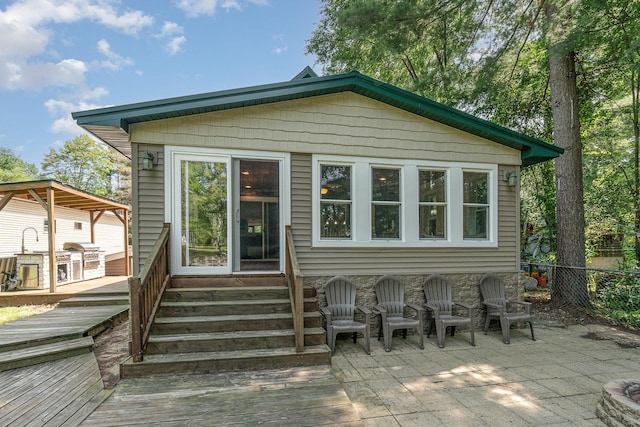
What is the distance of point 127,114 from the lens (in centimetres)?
404

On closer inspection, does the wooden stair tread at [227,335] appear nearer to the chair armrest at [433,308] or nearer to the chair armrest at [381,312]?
the chair armrest at [381,312]

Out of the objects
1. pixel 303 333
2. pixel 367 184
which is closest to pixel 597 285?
pixel 367 184

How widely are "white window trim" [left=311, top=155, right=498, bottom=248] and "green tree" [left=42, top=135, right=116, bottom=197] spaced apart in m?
30.1

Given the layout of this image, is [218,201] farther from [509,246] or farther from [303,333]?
[509,246]

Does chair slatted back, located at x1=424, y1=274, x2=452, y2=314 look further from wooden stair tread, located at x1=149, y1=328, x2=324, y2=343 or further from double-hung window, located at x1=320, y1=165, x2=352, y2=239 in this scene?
wooden stair tread, located at x1=149, y1=328, x2=324, y2=343

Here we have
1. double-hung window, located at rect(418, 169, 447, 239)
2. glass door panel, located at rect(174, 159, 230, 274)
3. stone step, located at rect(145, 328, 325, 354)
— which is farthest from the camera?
double-hung window, located at rect(418, 169, 447, 239)

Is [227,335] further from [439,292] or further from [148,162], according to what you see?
[439,292]

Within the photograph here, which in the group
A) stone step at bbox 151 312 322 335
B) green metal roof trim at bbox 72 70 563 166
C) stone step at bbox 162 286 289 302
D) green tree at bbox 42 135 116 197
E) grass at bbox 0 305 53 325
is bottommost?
grass at bbox 0 305 53 325

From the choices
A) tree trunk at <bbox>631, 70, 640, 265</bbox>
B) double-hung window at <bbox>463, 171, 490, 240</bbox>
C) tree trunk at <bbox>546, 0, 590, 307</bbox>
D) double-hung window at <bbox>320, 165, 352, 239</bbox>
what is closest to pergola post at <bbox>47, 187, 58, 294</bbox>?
double-hung window at <bbox>320, 165, 352, 239</bbox>

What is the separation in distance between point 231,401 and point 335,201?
3.11 metres

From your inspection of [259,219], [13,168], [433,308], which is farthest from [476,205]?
[13,168]

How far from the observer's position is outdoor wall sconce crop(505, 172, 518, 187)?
552cm

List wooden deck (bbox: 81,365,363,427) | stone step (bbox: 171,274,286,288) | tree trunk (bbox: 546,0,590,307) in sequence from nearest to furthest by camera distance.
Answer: wooden deck (bbox: 81,365,363,427)
stone step (bbox: 171,274,286,288)
tree trunk (bbox: 546,0,590,307)

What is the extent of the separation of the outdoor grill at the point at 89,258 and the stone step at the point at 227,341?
7.97 m
